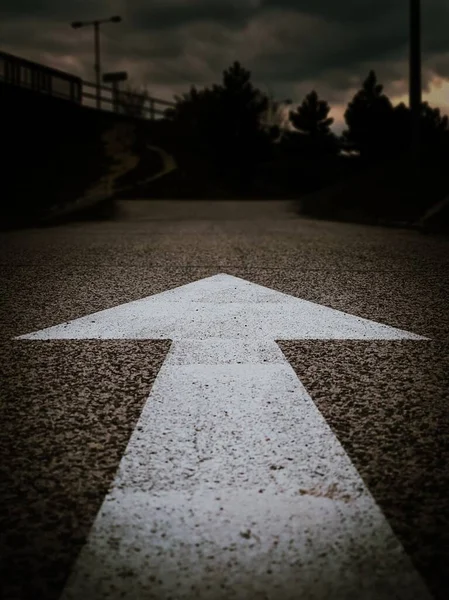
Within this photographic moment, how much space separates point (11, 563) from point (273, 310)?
13.4ft

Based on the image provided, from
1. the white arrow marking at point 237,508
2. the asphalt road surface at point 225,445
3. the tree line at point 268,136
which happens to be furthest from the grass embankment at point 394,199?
the tree line at point 268,136

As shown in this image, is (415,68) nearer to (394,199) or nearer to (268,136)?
(394,199)

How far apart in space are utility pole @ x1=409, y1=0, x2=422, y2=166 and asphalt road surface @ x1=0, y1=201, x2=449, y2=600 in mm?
13153

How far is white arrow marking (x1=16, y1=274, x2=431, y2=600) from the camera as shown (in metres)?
1.85

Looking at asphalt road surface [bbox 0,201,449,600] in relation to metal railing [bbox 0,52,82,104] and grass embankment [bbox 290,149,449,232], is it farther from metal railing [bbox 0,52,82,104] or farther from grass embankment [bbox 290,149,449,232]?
metal railing [bbox 0,52,82,104]

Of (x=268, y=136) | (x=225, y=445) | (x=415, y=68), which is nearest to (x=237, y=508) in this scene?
(x=225, y=445)

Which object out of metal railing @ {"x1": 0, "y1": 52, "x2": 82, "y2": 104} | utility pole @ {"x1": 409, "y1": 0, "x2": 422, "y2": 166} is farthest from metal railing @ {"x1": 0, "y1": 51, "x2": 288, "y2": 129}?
utility pole @ {"x1": 409, "y1": 0, "x2": 422, "y2": 166}

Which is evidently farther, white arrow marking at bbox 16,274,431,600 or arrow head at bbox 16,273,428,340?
arrow head at bbox 16,273,428,340

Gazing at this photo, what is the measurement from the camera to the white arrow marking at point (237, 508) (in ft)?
6.08

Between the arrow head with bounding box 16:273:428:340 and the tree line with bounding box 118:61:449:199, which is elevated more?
the tree line with bounding box 118:61:449:199

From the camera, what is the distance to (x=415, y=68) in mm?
18594

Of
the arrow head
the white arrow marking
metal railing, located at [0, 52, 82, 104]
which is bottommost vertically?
the arrow head

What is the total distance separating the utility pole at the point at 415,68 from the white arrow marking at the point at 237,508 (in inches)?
636

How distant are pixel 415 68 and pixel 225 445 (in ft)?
57.7
